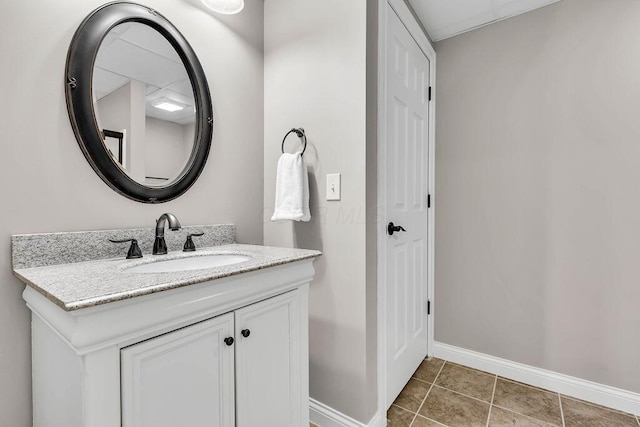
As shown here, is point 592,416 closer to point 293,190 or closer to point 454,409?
point 454,409

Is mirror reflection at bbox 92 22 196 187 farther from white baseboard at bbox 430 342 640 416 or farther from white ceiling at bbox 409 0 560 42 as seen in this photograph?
white baseboard at bbox 430 342 640 416

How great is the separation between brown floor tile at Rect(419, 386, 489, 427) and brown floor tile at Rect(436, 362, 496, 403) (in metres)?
0.06

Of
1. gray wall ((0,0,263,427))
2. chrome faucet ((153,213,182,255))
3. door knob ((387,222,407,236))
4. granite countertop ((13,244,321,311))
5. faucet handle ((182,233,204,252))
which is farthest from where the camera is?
door knob ((387,222,407,236))

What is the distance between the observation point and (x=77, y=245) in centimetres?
99

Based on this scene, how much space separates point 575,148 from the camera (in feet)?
5.32

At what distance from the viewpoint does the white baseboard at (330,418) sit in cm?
131

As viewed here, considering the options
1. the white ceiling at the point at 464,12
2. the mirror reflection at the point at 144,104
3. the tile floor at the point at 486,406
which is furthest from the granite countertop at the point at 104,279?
the white ceiling at the point at 464,12

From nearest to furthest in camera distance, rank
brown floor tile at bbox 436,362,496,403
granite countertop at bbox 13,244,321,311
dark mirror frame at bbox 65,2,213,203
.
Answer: granite countertop at bbox 13,244,321,311 → dark mirror frame at bbox 65,2,213,203 → brown floor tile at bbox 436,362,496,403

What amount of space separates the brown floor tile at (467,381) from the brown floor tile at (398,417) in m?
0.36

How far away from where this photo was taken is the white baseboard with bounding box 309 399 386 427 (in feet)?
4.31

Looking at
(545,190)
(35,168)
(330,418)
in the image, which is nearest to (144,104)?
(35,168)

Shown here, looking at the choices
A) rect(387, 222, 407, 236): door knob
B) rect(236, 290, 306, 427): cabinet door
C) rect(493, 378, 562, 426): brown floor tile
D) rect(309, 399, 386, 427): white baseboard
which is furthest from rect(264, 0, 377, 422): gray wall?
rect(493, 378, 562, 426): brown floor tile

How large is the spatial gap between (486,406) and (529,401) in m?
0.26

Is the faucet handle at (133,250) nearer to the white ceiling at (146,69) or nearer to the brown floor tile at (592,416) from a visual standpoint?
the white ceiling at (146,69)
